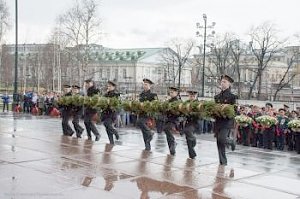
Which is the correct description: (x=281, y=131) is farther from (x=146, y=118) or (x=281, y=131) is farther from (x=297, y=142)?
(x=146, y=118)

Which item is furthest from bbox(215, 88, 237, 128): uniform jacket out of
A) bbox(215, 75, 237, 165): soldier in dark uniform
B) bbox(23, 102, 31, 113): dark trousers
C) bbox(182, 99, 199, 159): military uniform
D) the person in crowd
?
bbox(23, 102, 31, 113): dark trousers

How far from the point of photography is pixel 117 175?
8047mm

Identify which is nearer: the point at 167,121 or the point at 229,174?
the point at 229,174

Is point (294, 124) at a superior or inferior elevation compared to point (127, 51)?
inferior

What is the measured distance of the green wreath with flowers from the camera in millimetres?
9844

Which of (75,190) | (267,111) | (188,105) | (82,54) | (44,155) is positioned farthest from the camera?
(82,54)

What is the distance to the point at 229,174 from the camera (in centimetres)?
863

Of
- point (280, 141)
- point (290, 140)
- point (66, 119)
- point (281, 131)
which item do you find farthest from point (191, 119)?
point (290, 140)

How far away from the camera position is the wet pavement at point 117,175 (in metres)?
6.89

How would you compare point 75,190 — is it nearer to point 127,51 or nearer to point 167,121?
point 167,121

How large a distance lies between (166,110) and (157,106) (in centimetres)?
30

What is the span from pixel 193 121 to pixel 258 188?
11.6ft

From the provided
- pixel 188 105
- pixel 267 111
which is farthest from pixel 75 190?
pixel 267 111

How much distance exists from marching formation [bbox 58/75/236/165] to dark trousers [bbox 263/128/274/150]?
16.9 ft
